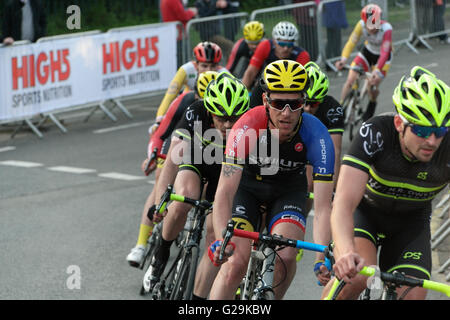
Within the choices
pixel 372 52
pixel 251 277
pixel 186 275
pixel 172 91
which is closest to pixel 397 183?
pixel 251 277

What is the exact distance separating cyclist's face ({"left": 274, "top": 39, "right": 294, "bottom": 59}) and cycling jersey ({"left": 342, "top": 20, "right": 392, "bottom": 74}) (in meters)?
2.70

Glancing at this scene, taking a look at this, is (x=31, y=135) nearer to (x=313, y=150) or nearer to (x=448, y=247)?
(x=448, y=247)

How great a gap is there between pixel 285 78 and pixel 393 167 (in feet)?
3.84

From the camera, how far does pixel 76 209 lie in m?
11.2

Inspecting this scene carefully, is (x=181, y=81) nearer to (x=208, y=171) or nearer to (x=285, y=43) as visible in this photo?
(x=285, y=43)

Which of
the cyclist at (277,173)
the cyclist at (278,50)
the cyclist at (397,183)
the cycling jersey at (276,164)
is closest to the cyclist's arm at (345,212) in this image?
the cyclist at (397,183)

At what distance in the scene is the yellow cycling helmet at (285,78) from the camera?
620cm

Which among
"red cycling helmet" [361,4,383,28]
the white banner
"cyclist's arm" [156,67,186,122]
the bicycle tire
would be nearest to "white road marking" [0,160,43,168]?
the white banner

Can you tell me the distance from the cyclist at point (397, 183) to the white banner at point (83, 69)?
994 cm

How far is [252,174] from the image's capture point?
6711 mm

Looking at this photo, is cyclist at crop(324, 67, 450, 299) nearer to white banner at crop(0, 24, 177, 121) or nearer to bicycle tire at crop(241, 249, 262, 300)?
bicycle tire at crop(241, 249, 262, 300)

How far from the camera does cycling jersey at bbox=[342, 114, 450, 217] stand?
5254mm

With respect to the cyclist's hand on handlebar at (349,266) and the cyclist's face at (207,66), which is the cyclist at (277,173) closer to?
the cyclist's hand on handlebar at (349,266)
